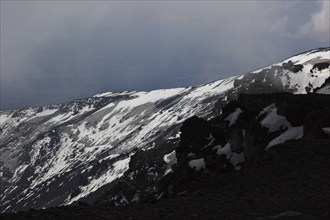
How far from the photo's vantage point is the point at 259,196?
25.7 m

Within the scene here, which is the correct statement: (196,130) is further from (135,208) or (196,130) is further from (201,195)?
(135,208)

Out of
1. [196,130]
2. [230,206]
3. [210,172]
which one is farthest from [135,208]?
[196,130]

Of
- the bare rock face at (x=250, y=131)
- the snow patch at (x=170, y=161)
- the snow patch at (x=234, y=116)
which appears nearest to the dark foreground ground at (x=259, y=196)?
the bare rock face at (x=250, y=131)

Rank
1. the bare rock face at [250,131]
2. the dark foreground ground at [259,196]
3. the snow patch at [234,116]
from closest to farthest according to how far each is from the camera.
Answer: the dark foreground ground at [259,196]
the bare rock face at [250,131]
the snow patch at [234,116]

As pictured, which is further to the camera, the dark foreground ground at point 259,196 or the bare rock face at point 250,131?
the bare rock face at point 250,131

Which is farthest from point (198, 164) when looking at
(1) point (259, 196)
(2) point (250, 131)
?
(1) point (259, 196)

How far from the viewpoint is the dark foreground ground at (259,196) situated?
21.5 meters

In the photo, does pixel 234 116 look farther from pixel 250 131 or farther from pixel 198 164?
pixel 198 164

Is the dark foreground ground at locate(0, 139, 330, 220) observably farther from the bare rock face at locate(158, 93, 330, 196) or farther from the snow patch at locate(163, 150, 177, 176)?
the snow patch at locate(163, 150, 177, 176)

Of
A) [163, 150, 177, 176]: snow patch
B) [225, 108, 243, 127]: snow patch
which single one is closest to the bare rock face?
[225, 108, 243, 127]: snow patch

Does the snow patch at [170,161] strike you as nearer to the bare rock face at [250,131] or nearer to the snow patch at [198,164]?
the bare rock face at [250,131]

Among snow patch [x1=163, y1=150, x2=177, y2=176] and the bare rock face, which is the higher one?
the bare rock face

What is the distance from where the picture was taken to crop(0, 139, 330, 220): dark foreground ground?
21484mm

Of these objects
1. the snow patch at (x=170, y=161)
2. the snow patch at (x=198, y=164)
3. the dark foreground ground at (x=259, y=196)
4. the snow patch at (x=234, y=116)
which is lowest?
the snow patch at (x=170, y=161)
